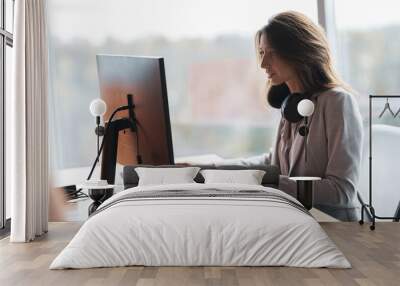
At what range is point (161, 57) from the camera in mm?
7355

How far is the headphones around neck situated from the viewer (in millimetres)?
7148

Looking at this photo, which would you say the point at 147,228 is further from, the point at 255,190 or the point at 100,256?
the point at 255,190

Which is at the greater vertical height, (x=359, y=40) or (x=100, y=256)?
(x=359, y=40)

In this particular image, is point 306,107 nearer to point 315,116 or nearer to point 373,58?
point 315,116

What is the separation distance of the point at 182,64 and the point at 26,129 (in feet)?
→ 7.08

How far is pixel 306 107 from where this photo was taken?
694 centimetres

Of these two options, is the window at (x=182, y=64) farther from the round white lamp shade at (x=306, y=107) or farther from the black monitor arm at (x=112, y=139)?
the round white lamp shade at (x=306, y=107)

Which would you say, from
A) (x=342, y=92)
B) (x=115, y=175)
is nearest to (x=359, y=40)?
(x=342, y=92)

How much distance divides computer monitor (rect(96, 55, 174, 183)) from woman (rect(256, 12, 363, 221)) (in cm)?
122

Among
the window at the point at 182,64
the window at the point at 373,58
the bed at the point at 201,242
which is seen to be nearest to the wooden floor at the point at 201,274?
the bed at the point at 201,242

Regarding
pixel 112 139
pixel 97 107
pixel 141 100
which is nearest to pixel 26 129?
pixel 97 107

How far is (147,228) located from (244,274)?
794mm

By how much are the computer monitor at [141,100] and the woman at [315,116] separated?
1217 millimetres

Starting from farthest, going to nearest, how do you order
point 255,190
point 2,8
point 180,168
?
point 180,168, point 2,8, point 255,190
